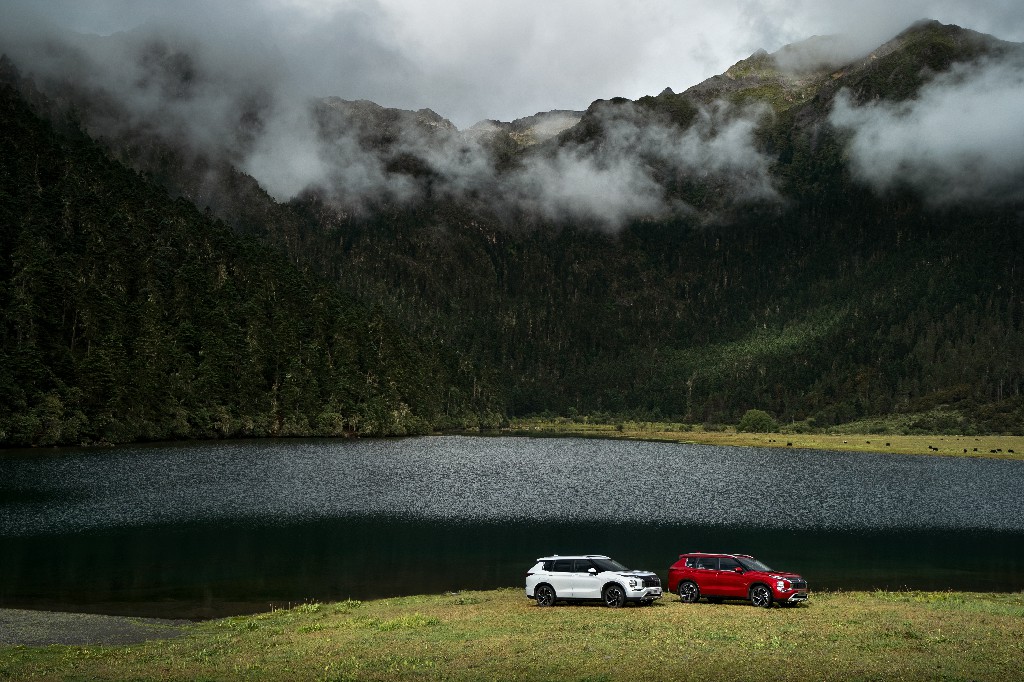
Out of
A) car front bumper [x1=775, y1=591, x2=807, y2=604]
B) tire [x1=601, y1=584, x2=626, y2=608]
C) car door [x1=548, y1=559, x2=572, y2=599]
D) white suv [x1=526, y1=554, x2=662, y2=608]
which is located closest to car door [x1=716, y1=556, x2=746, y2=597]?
car front bumper [x1=775, y1=591, x2=807, y2=604]

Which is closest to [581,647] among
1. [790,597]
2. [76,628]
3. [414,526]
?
[790,597]

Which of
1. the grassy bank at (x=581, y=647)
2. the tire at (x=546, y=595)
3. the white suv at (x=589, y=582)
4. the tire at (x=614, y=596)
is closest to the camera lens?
the grassy bank at (x=581, y=647)

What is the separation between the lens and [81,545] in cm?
6506

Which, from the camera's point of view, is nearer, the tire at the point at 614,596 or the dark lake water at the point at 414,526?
the tire at the point at 614,596

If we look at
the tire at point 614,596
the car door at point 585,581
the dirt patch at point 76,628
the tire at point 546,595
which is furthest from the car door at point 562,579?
the dirt patch at point 76,628

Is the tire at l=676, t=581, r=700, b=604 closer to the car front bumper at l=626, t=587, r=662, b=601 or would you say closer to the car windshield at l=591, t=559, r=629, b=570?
the car front bumper at l=626, t=587, r=662, b=601

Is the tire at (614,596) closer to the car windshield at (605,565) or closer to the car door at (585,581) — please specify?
the car door at (585,581)

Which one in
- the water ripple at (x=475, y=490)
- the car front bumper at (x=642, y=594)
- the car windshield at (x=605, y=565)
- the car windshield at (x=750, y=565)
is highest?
the car windshield at (x=605, y=565)

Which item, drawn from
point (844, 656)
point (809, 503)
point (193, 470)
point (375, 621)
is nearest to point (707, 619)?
point (844, 656)

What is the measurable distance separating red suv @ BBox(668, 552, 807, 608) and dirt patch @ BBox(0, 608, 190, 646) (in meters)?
24.3

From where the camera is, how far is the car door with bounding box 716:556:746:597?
140 feet

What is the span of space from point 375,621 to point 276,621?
224 inches

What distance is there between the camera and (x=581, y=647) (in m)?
31.2

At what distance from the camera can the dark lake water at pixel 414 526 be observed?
5671cm
